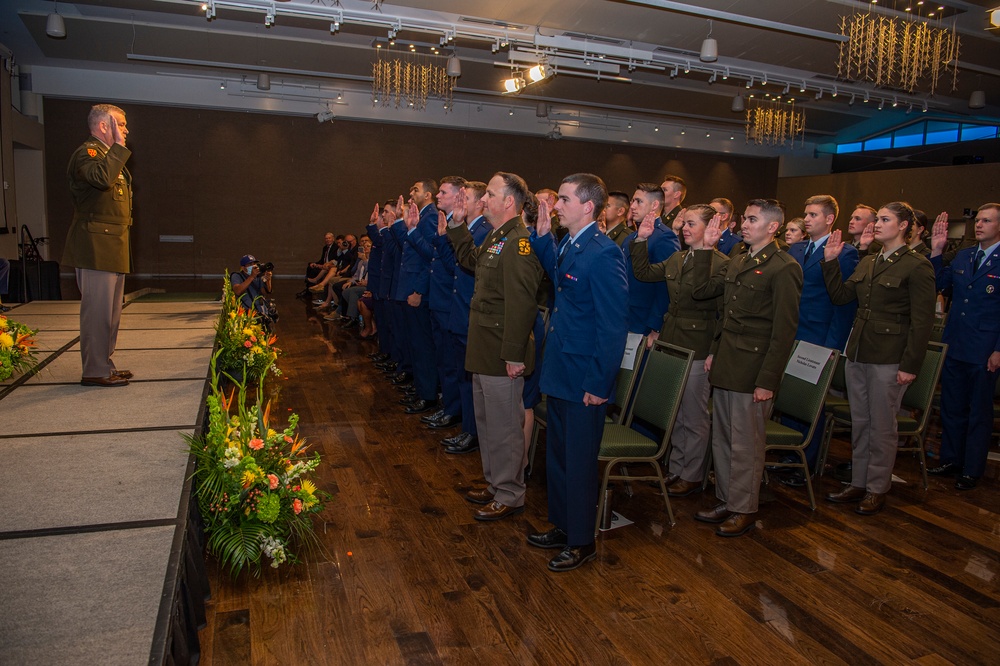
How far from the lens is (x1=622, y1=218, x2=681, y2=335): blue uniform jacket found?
4.38 m

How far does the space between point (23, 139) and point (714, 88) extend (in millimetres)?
12701

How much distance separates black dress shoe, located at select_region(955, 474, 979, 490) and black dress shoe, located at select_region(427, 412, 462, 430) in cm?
320

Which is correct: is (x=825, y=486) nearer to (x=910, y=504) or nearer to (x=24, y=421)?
(x=910, y=504)

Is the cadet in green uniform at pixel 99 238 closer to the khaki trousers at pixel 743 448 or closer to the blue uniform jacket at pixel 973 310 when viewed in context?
the khaki trousers at pixel 743 448

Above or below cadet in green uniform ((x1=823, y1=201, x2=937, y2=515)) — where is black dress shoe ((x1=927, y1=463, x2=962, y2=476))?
below

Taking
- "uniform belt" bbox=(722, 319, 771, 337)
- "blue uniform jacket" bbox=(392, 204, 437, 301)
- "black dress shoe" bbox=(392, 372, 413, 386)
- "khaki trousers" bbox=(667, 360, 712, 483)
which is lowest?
"black dress shoe" bbox=(392, 372, 413, 386)

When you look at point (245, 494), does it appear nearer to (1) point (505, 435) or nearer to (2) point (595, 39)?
(1) point (505, 435)

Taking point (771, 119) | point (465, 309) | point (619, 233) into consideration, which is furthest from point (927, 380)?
point (771, 119)

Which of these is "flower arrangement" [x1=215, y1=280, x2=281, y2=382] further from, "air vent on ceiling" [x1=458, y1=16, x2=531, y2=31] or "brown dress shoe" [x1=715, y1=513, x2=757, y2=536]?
"air vent on ceiling" [x1=458, y1=16, x2=531, y2=31]

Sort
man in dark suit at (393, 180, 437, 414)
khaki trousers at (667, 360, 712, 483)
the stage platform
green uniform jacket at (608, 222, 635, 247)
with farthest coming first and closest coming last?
man in dark suit at (393, 180, 437, 414) < green uniform jacket at (608, 222, 635, 247) < khaki trousers at (667, 360, 712, 483) < the stage platform

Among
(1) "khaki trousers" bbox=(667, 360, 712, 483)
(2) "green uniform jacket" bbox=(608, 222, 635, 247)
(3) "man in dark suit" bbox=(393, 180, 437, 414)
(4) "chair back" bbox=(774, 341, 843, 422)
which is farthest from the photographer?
(3) "man in dark suit" bbox=(393, 180, 437, 414)

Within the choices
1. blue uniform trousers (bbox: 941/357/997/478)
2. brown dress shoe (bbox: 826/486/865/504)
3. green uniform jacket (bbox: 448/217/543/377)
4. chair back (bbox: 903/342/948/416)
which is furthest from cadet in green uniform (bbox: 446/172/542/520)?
blue uniform trousers (bbox: 941/357/997/478)

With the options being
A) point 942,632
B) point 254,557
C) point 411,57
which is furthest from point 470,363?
point 411,57

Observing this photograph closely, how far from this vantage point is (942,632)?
261 cm
